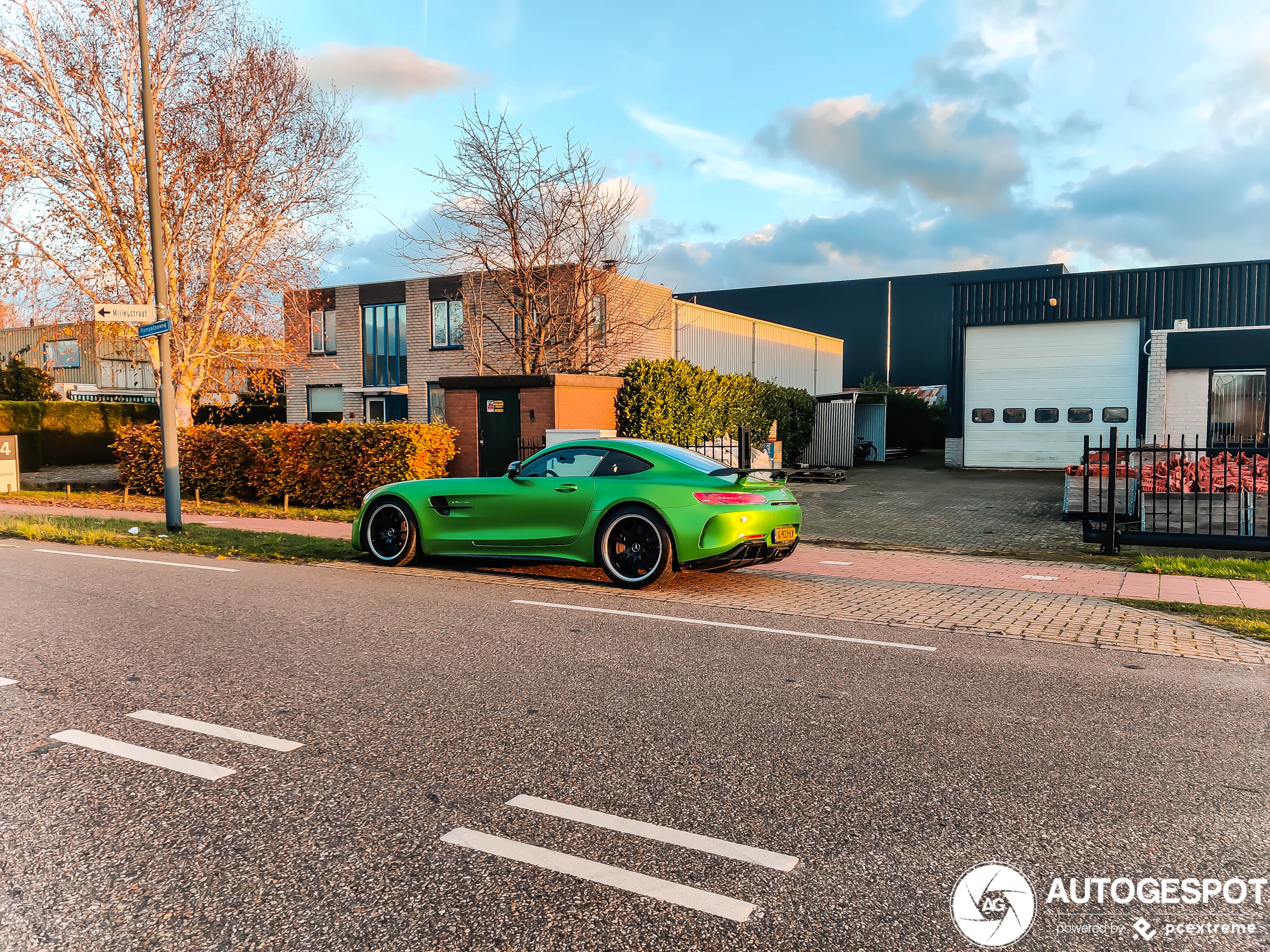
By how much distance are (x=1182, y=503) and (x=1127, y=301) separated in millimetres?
16899

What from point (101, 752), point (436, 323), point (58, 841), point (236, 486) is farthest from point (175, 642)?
point (436, 323)

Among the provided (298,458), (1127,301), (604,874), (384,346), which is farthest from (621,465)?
(384,346)

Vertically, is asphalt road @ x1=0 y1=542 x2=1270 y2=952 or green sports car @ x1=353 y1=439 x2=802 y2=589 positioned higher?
green sports car @ x1=353 y1=439 x2=802 y2=589

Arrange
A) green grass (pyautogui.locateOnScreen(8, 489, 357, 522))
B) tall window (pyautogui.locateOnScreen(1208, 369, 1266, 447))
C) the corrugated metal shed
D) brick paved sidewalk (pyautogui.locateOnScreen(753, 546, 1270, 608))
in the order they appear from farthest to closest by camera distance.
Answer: the corrugated metal shed, tall window (pyautogui.locateOnScreen(1208, 369, 1266, 447)), green grass (pyautogui.locateOnScreen(8, 489, 357, 522)), brick paved sidewalk (pyautogui.locateOnScreen(753, 546, 1270, 608))

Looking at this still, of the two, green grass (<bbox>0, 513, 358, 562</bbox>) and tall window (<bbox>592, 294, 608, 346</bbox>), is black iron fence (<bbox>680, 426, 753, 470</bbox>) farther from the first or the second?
green grass (<bbox>0, 513, 358, 562</bbox>)

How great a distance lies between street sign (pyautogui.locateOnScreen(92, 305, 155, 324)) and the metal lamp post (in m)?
0.12

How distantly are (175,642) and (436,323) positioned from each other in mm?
25657

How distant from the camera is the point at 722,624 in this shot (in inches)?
264

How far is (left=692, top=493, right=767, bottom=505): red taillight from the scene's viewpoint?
801 cm

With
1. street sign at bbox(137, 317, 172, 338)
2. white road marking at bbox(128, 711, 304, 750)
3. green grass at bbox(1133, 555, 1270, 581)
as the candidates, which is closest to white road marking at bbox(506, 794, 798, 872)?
white road marking at bbox(128, 711, 304, 750)

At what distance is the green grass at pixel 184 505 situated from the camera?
1503cm

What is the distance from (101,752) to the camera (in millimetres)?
3869

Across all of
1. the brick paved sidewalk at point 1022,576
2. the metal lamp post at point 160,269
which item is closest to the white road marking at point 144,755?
the brick paved sidewalk at point 1022,576

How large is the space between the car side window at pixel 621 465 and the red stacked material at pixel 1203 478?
7.34 metres
